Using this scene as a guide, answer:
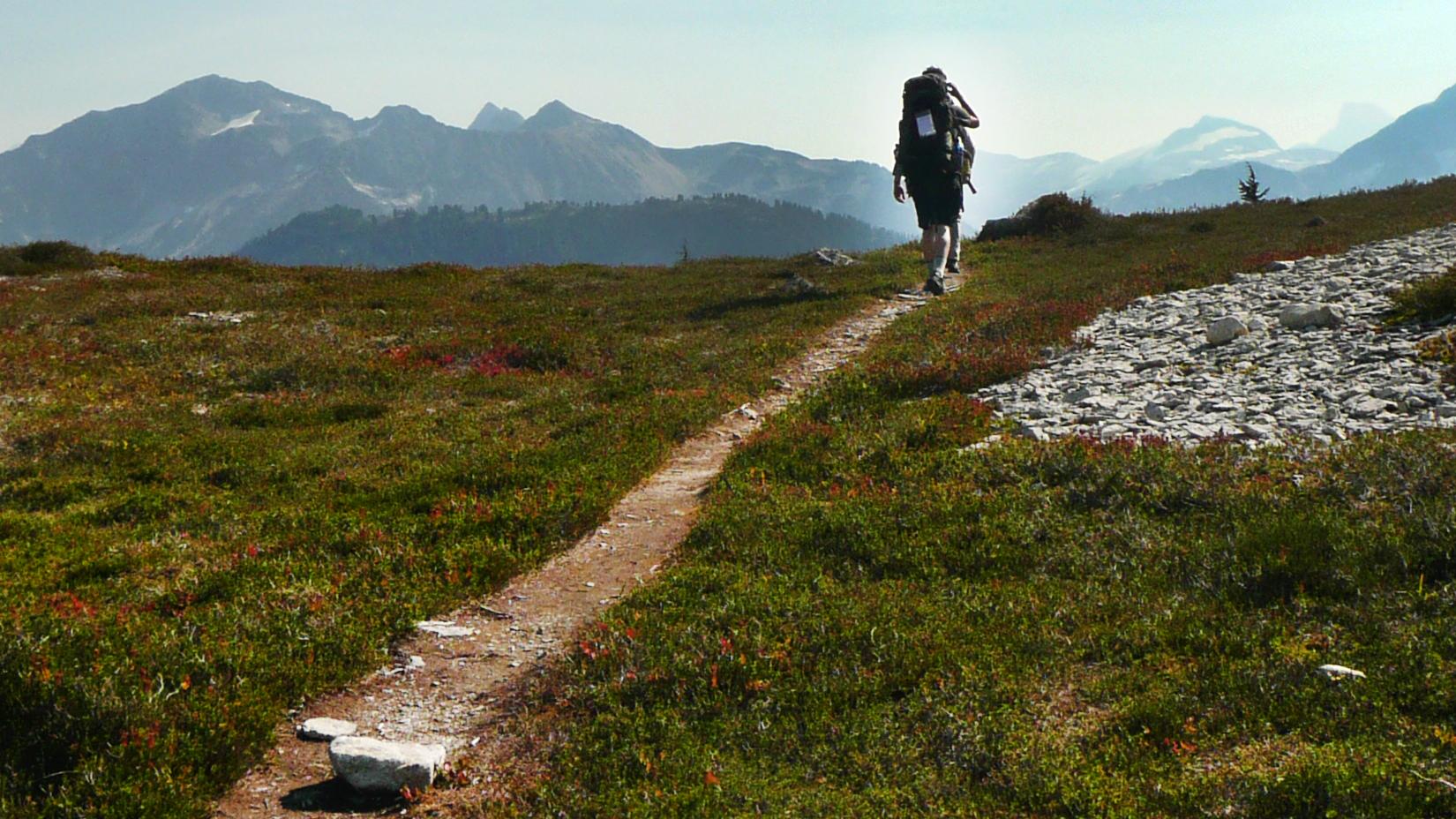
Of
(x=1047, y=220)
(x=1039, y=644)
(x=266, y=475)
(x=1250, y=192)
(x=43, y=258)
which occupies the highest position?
(x=1250, y=192)

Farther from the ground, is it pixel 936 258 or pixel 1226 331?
pixel 936 258

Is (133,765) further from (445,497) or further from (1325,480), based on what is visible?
(1325,480)

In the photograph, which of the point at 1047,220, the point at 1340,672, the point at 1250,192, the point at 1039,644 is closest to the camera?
the point at 1340,672

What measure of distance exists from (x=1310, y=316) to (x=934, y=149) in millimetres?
10175

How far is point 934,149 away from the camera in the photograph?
2331 cm

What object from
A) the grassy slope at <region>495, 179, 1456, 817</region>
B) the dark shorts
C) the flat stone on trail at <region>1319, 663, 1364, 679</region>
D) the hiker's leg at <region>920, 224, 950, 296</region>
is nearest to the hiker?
the dark shorts

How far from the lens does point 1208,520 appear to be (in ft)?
28.4

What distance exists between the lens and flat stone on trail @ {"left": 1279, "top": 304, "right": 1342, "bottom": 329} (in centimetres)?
1549

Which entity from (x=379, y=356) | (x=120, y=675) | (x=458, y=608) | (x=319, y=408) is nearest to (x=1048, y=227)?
(x=379, y=356)

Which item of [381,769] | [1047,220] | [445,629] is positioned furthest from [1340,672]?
[1047,220]

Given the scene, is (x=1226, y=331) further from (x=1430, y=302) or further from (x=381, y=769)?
(x=381, y=769)

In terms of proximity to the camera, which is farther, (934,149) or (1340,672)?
(934,149)

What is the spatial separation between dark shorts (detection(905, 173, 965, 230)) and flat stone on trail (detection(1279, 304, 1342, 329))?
907 centimetres

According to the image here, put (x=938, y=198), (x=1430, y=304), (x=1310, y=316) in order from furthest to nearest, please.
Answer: (x=938, y=198)
(x=1310, y=316)
(x=1430, y=304)
